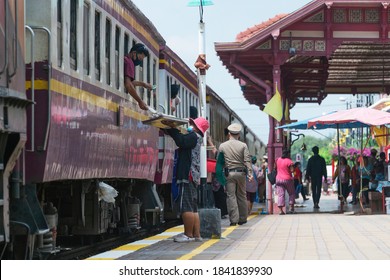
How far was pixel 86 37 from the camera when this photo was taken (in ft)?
36.3

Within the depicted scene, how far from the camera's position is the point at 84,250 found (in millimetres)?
12141

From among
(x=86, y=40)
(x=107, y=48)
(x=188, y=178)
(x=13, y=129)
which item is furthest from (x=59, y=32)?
(x=188, y=178)

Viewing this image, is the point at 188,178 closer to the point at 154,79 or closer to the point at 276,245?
the point at 276,245

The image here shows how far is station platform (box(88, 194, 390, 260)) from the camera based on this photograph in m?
9.96

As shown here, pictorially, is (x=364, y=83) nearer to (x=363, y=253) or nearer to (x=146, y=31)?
(x=146, y=31)

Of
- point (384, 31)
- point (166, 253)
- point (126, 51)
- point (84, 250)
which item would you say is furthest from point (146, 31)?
point (384, 31)

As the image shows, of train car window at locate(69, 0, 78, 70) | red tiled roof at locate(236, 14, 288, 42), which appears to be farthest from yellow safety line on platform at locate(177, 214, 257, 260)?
red tiled roof at locate(236, 14, 288, 42)

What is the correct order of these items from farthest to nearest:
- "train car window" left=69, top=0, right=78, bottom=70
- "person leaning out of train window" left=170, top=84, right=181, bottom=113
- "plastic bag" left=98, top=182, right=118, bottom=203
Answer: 1. "person leaning out of train window" left=170, top=84, right=181, bottom=113
2. "plastic bag" left=98, top=182, right=118, bottom=203
3. "train car window" left=69, top=0, right=78, bottom=70

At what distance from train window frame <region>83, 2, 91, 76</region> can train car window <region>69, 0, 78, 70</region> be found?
0.47m

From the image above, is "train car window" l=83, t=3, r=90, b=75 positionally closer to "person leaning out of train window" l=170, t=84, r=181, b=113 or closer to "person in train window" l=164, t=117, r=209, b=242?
"person in train window" l=164, t=117, r=209, b=242

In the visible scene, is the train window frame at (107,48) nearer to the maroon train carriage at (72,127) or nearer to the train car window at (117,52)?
the maroon train carriage at (72,127)

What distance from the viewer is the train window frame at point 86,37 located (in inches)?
432

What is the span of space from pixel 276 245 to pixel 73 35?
343cm

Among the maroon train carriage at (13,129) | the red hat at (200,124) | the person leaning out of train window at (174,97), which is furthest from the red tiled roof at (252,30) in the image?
the maroon train carriage at (13,129)
